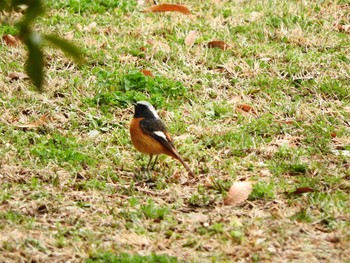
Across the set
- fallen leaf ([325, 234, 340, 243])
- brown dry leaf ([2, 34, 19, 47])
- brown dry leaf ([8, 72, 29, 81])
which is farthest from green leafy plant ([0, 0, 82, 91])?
brown dry leaf ([2, 34, 19, 47])

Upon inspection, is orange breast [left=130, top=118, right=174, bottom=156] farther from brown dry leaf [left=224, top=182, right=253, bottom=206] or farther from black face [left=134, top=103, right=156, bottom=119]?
brown dry leaf [left=224, top=182, right=253, bottom=206]

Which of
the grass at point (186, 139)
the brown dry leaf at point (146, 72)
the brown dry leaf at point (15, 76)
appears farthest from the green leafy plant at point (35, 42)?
the brown dry leaf at point (146, 72)

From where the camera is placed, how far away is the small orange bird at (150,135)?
6.06m

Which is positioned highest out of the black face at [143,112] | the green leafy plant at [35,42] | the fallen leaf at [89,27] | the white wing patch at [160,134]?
the green leafy plant at [35,42]

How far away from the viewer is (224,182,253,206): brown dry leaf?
554cm

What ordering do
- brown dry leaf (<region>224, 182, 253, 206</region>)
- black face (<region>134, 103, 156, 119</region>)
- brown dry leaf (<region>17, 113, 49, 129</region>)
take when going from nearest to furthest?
brown dry leaf (<region>224, 182, 253, 206</region>) → black face (<region>134, 103, 156, 119</region>) → brown dry leaf (<region>17, 113, 49, 129</region>)

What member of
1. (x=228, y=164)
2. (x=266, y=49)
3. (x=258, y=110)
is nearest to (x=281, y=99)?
(x=258, y=110)

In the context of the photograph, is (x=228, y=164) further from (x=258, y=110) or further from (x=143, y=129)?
(x=258, y=110)

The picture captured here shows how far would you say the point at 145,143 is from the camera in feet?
20.1

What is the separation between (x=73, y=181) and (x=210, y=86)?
2597 millimetres

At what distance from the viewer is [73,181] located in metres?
5.84

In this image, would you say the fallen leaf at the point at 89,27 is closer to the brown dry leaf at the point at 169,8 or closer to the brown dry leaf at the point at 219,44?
the brown dry leaf at the point at 169,8

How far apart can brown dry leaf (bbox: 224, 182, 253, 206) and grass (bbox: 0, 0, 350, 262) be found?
6 centimetres

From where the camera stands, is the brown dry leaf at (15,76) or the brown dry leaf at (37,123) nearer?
the brown dry leaf at (37,123)
